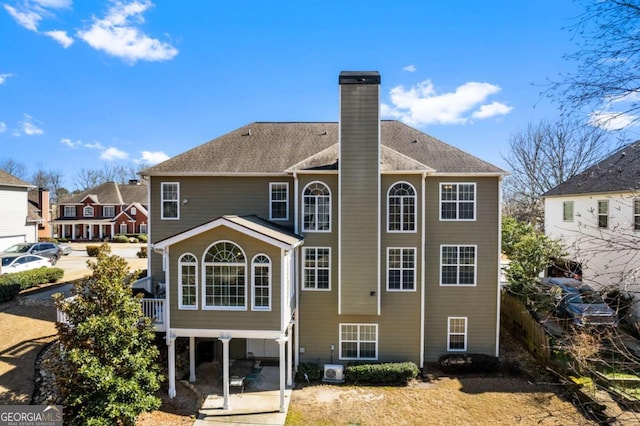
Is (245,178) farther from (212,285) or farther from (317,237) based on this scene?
(212,285)

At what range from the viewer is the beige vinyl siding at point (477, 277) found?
47.9ft

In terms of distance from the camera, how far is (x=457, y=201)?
14734 mm

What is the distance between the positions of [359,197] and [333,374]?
6892 millimetres

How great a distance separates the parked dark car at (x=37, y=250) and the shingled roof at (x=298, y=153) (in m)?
18.2

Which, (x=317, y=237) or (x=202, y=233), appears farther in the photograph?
(x=317, y=237)

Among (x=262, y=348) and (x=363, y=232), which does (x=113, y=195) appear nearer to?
(x=262, y=348)

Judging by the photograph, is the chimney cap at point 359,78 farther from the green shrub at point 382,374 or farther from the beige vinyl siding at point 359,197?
the green shrub at point 382,374

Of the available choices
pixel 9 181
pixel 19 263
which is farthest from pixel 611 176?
pixel 9 181

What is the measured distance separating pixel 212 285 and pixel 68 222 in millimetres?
45828

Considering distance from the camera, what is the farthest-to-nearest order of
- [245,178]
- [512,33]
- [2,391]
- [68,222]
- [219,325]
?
[68,222] → [245,178] → [219,325] → [2,391] → [512,33]

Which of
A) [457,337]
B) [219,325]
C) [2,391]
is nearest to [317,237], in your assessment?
[219,325]

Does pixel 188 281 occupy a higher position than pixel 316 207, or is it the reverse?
pixel 316 207

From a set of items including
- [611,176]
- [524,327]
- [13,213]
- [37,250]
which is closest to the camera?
[611,176]

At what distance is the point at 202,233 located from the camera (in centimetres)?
1179
